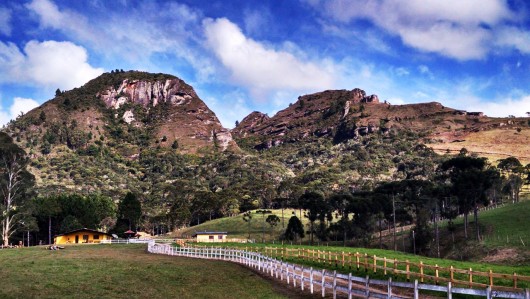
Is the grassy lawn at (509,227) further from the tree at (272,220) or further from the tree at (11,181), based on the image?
the tree at (11,181)

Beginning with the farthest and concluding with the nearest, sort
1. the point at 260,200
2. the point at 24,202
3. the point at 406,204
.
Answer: the point at 260,200 < the point at 406,204 < the point at 24,202

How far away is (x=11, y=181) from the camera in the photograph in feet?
271

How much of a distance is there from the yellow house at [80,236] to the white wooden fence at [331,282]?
4271cm

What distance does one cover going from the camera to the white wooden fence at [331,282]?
54.7 ft

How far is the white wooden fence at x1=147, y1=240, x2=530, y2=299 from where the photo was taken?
1667 cm

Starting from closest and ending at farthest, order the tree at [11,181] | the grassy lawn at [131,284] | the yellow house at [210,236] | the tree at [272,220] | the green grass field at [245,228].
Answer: the grassy lawn at [131,284]
the tree at [11,181]
the yellow house at [210,236]
the tree at [272,220]
the green grass field at [245,228]

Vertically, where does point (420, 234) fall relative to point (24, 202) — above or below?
below

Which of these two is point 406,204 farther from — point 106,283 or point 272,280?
point 106,283

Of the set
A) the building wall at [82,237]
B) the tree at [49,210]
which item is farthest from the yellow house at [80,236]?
the tree at [49,210]

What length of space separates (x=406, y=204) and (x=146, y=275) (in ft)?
320

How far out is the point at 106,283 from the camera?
86.5ft

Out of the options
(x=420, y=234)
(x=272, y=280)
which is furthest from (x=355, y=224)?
(x=272, y=280)

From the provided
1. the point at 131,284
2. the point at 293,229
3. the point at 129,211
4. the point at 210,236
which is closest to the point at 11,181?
the point at 210,236

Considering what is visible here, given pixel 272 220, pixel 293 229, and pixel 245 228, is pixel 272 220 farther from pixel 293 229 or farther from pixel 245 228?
pixel 293 229
